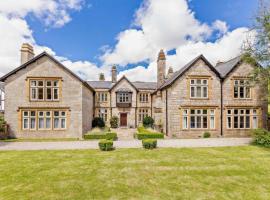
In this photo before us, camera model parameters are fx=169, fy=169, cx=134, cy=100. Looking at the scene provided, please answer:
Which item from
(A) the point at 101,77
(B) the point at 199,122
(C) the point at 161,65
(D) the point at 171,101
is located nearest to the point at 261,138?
(B) the point at 199,122

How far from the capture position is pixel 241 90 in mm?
22125

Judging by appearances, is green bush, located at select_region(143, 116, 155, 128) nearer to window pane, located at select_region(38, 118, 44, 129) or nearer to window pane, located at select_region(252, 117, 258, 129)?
window pane, located at select_region(252, 117, 258, 129)

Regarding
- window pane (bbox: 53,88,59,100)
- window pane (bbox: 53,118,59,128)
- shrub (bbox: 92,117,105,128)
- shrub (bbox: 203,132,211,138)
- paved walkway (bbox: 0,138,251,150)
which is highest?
window pane (bbox: 53,88,59,100)

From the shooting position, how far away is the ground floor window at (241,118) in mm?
21906

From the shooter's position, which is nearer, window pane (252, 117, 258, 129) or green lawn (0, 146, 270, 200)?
green lawn (0, 146, 270, 200)

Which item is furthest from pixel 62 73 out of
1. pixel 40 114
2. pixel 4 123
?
pixel 4 123

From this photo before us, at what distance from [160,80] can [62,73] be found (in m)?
15.1

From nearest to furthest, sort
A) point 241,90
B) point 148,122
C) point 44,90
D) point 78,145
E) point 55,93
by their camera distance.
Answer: point 78,145
point 44,90
point 55,93
point 241,90
point 148,122

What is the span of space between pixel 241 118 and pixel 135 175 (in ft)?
63.6

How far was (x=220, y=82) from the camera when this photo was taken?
71.7ft

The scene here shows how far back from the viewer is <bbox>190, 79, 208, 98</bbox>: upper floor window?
2158cm

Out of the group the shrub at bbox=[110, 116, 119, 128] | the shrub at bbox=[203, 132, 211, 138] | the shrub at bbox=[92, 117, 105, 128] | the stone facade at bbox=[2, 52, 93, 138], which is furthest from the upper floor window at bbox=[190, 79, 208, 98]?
the shrub at bbox=[110, 116, 119, 128]

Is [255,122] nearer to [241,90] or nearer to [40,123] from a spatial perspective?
[241,90]

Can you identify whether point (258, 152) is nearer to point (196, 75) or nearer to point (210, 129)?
point (210, 129)
